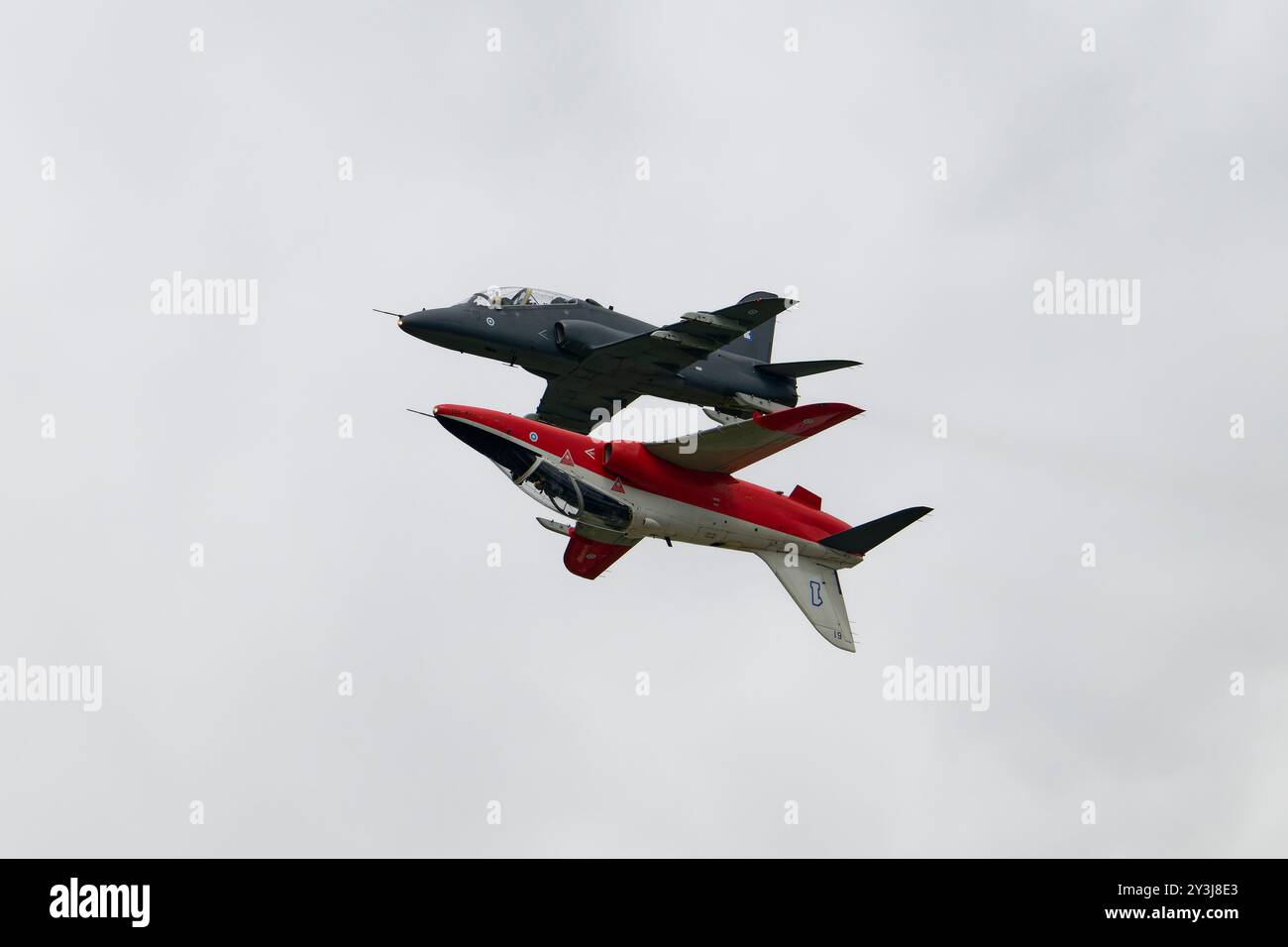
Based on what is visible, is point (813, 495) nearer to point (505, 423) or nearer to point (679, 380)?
point (679, 380)

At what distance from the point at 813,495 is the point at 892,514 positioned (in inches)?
96.5

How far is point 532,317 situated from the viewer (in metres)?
52.9

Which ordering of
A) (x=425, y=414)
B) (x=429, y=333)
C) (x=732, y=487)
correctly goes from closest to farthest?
1. (x=425, y=414)
2. (x=732, y=487)
3. (x=429, y=333)

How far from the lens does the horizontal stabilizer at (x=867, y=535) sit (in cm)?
4906

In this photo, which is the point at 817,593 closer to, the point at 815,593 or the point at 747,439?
the point at 815,593

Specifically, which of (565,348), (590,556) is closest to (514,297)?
(565,348)

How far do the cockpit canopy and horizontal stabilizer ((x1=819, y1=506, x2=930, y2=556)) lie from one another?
1117 cm

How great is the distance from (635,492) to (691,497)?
1621 millimetres

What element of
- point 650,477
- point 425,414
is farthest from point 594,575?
point 425,414

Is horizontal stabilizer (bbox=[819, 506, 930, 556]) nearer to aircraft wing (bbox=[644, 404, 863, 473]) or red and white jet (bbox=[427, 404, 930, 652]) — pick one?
red and white jet (bbox=[427, 404, 930, 652])

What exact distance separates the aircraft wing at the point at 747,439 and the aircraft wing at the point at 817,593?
11.6 feet

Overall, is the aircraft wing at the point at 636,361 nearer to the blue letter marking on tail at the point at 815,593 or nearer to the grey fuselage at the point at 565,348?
the grey fuselage at the point at 565,348

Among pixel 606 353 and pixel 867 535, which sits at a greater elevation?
pixel 606 353

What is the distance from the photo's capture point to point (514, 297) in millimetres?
53031
